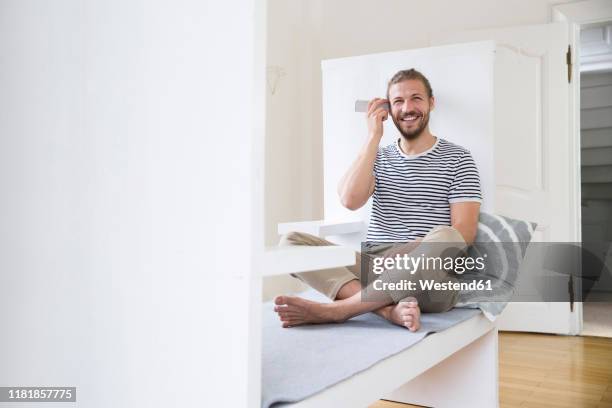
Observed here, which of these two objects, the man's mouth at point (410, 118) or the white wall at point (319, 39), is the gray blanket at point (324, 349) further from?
the white wall at point (319, 39)

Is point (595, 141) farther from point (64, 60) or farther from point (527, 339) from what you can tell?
point (64, 60)

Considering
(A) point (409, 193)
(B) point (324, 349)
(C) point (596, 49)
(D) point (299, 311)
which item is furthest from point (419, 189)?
(C) point (596, 49)

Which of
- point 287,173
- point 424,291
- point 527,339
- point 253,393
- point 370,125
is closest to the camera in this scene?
point 253,393

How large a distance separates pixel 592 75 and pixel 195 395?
16.2 ft

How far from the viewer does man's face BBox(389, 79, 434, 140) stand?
6.24 feet

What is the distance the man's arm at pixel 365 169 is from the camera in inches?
73.7

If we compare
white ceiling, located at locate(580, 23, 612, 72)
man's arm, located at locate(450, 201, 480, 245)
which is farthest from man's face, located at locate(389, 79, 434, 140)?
white ceiling, located at locate(580, 23, 612, 72)

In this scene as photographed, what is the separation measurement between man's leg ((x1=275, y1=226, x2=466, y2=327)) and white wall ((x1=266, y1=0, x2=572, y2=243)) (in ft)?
6.47

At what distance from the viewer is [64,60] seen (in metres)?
0.82

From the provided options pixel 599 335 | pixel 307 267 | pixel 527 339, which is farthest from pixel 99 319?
pixel 599 335

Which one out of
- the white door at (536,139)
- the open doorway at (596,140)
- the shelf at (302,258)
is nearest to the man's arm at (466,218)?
the shelf at (302,258)

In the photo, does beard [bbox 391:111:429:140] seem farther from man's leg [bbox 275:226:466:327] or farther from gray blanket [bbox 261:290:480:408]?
gray blanket [bbox 261:290:480:408]

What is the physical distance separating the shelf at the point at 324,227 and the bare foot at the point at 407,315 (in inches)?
22.7

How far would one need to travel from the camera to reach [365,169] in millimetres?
1871
